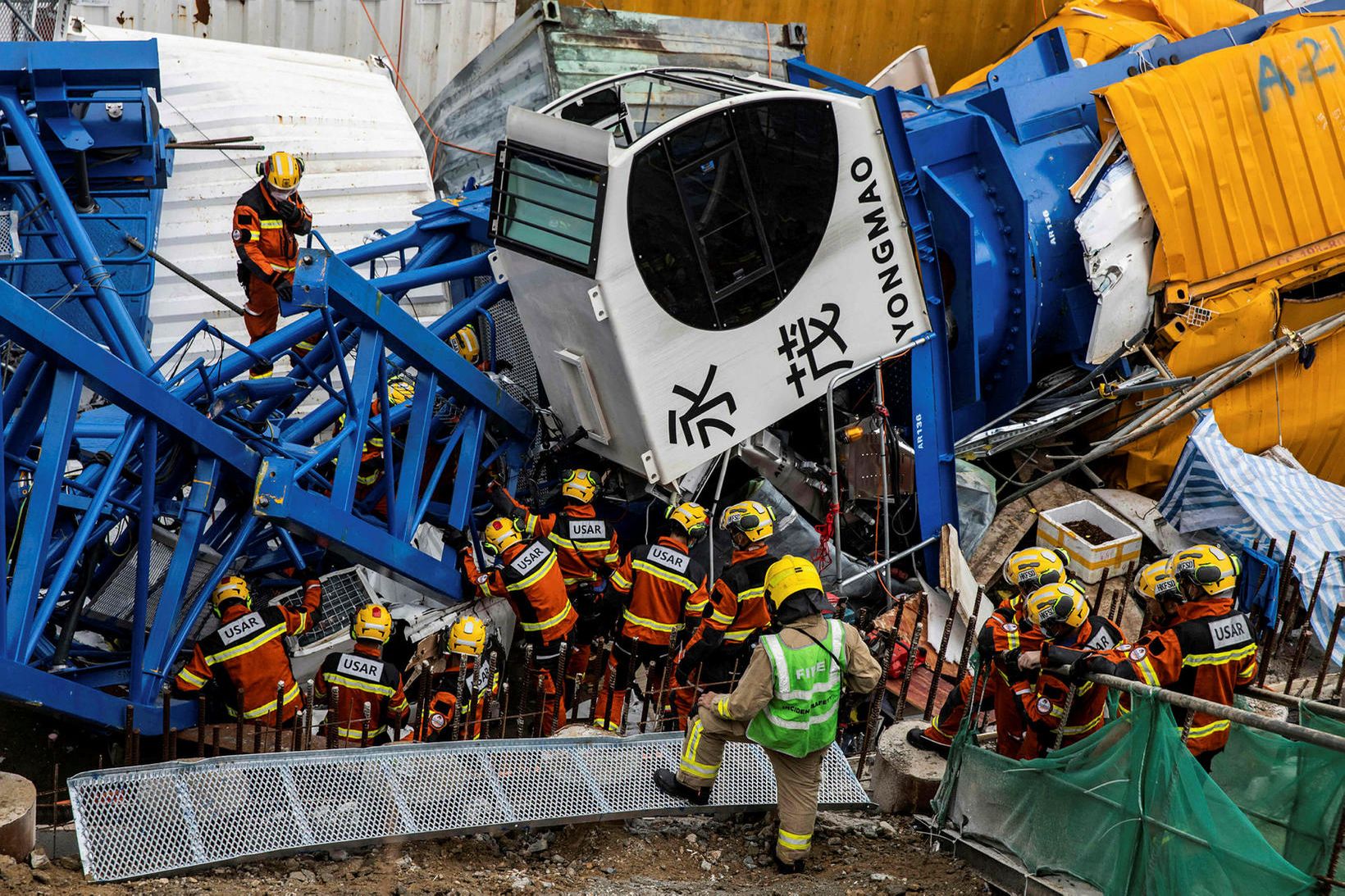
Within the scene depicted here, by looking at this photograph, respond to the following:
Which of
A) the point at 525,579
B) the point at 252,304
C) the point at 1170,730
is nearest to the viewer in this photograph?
the point at 1170,730

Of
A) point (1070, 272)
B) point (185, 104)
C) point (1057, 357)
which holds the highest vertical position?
point (185, 104)

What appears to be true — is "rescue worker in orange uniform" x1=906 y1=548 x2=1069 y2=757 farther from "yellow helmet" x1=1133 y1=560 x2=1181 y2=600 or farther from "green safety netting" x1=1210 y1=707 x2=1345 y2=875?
"green safety netting" x1=1210 y1=707 x2=1345 y2=875

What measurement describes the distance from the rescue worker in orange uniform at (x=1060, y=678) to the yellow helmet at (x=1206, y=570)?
473mm

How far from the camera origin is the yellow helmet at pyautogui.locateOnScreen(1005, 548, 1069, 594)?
6805 millimetres

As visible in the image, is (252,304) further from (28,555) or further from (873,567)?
(873,567)

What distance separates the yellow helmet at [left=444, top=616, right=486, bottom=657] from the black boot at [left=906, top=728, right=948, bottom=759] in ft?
7.60

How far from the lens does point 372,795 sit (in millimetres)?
6223

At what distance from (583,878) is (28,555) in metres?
2.91

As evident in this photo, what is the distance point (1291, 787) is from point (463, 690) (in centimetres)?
412

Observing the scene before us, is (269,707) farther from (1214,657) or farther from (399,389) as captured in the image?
(1214,657)

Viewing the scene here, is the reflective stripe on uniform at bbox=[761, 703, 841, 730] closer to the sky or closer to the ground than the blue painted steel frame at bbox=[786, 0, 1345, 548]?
closer to the ground

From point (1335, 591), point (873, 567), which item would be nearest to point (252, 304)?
point (873, 567)

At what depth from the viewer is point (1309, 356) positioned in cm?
1063

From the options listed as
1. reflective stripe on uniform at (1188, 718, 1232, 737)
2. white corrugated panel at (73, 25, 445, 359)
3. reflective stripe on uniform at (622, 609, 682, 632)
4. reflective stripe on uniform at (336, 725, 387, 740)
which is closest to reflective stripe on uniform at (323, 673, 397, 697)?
reflective stripe on uniform at (336, 725, 387, 740)
